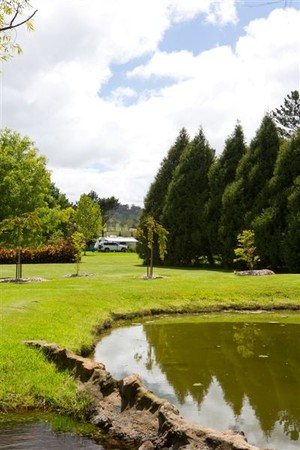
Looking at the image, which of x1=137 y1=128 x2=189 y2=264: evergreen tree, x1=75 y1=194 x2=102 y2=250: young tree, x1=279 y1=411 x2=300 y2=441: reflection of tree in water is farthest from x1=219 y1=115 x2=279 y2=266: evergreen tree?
x1=75 y1=194 x2=102 y2=250: young tree

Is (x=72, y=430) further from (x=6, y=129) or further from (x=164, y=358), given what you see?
(x=6, y=129)

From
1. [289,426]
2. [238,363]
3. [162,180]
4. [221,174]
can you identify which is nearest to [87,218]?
[162,180]

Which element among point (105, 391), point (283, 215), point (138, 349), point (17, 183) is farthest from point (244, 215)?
point (105, 391)

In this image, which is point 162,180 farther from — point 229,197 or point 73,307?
point 73,307

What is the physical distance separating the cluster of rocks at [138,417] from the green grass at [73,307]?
1.00 ft

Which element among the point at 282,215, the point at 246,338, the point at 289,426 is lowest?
the point at 289,426

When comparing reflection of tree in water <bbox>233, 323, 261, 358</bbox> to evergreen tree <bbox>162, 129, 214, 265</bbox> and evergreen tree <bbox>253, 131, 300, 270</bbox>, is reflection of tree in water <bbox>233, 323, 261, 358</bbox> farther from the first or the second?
evergreen tree <bbox>162, 129, 214, 265</bbox>

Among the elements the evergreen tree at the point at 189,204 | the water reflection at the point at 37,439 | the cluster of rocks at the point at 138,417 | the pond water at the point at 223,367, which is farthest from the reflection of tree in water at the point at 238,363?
the evergreen tree at the point at 189,204

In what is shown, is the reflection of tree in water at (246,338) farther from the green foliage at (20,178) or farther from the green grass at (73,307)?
the green foliage at (20,178)

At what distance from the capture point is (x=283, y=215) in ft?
95.8

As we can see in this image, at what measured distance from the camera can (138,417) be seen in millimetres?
6629

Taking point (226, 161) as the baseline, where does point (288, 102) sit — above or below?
above

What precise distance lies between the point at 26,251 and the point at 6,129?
10822mm

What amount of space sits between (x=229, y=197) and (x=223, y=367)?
868 inches
